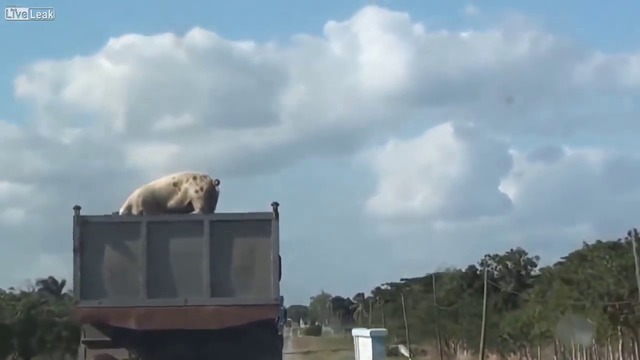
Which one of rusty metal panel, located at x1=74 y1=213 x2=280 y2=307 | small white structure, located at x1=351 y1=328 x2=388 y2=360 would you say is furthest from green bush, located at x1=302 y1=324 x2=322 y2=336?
rusty metal panel, located at x1=74 y1=213 x2=280 y2=307

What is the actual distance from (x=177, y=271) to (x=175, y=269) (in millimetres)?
34

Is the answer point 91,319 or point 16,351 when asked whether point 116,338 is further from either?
point 16,351

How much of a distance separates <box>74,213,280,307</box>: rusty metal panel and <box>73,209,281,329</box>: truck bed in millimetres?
12

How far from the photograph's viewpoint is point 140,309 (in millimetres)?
14180

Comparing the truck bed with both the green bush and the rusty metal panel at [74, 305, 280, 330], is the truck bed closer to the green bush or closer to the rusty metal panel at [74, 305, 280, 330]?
the rusty metal panel at [74, 305, 280, 330]

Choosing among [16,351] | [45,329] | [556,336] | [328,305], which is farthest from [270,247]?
[328,305]

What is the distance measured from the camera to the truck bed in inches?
558

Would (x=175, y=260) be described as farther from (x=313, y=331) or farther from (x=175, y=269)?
(x=313, y=331)

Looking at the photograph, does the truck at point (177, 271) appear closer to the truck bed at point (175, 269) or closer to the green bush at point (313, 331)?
the truck bed at point (175, 269)

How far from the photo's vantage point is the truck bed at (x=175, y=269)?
46.5 feet

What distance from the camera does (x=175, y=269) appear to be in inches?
561

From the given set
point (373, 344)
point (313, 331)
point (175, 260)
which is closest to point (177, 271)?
point (175, 260)

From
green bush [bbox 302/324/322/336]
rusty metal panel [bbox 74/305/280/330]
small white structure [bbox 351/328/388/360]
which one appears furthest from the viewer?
green bush [bbox 302/324/322/336]

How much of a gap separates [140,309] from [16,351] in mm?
39601
